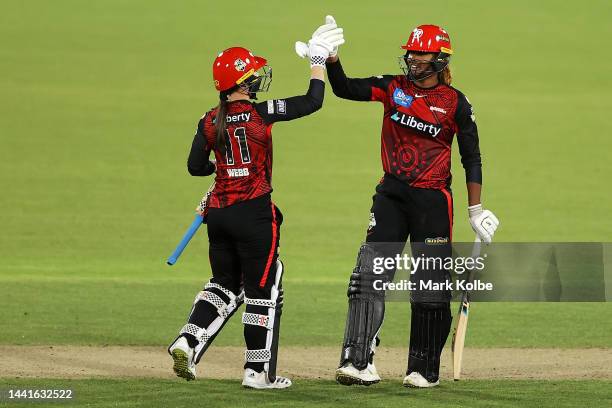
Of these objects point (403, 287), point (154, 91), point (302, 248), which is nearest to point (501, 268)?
point (302, 248)

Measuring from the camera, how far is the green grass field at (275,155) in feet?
42.1

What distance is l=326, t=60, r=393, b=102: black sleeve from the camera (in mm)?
8305

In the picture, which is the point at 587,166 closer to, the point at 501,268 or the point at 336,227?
the point at 336,227

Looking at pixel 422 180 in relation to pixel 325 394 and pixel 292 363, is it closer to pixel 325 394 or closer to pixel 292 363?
pixel 325 394

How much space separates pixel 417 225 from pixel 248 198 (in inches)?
43.8

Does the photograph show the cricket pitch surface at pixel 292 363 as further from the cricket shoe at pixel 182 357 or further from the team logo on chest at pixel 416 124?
the team logo on chest at pixel 416 124

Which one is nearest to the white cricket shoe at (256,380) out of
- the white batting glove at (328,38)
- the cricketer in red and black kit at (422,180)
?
the cricketer in red and black kit at (422,180)

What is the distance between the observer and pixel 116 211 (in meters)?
18.8

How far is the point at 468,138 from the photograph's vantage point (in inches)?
326

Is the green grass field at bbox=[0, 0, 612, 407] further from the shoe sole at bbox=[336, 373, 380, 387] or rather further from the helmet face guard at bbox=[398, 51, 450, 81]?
the helmet face guard at bbox=[398, 51, 450, 81]

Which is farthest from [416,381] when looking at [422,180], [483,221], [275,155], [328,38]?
[275,155]

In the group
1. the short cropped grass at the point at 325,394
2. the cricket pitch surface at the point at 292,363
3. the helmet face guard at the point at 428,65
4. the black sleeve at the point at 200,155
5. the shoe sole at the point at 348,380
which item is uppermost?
the helmet face guard at the point at 428,65

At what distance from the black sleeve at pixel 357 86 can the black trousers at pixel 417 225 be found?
0.56 metres

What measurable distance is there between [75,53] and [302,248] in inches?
328
